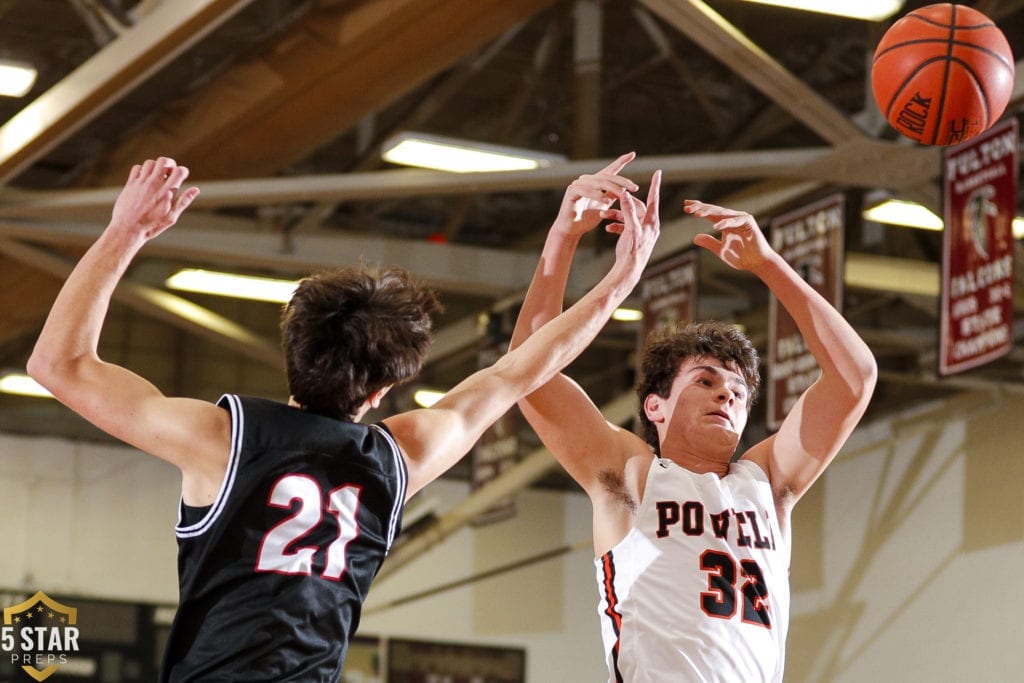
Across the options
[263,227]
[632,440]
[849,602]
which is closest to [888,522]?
[849,602]

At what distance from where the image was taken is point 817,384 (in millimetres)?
4582

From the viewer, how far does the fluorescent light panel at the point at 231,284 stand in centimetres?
1403

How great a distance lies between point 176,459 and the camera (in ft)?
10.4

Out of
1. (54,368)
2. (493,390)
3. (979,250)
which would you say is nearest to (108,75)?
(979,250)

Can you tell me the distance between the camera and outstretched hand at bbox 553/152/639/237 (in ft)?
13.9

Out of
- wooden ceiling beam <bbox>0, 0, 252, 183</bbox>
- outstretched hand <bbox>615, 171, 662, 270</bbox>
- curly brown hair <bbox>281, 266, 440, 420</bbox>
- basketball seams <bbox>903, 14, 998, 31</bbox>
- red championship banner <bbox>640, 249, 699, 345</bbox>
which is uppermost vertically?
wooden ceiling beam <bbox>0, 0, 252, 183</bbox>

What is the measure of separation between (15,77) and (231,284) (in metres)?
3.29

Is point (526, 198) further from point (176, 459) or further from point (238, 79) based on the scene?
point (176, 459)

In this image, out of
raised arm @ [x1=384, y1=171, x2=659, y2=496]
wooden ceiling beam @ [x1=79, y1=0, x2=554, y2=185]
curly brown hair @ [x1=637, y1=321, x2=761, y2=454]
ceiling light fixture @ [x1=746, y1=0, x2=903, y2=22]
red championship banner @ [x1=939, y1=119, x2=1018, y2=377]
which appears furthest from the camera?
wooden ceiling beam @ [x1=79, y1=0, x2=554, y2=185]

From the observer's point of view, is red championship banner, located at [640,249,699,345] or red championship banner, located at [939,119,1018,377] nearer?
red championship banner, located at [939,119,1018,377]

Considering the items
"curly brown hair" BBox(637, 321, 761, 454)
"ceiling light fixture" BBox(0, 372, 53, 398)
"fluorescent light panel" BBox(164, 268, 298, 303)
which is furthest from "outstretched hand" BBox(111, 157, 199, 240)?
"ceiling light fixture" BBox(0, 372, 53, 398)

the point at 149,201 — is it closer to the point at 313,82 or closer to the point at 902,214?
the point at 313,82

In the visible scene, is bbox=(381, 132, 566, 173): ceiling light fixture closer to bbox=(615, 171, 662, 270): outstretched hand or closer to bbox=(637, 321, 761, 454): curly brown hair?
bbox=(637, 321, 761, 454): curly brown hair

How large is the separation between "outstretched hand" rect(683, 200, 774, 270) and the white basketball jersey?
600mm
